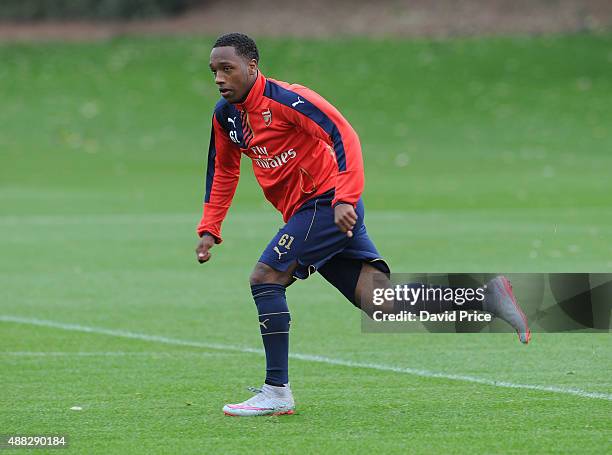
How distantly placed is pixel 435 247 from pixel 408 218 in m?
3.77

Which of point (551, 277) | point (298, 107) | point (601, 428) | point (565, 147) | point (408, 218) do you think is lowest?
point (601, 428)

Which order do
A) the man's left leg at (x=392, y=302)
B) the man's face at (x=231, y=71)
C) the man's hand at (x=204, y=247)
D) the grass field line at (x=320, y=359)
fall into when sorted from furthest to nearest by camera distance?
the grass field line at (x=320, y=359) < the man's hand at (x=204, y=247) < the man's left leg at (x=392, y=302) < the man's face at (x=231, y=71)

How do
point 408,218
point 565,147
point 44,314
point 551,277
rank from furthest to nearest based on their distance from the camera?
point 565,147 < point 408,218 < point 44,314 < point 551,277

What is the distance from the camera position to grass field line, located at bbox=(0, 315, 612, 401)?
29.2 feet

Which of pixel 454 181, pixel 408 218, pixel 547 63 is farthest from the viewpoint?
pixel 547 63

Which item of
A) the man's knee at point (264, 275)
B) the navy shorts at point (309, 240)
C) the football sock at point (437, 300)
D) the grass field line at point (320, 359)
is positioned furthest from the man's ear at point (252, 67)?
the grass field line at point (320, 359)

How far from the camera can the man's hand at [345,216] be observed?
785cm

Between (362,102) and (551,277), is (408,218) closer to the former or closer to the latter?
(551,277)

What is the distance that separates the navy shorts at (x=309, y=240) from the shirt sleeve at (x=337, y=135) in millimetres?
270

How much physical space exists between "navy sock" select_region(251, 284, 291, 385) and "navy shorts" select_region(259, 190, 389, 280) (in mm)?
144

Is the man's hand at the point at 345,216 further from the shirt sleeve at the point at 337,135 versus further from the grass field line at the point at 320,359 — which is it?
the grass field line at the point at 320,359

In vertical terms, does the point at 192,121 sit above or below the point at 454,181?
above

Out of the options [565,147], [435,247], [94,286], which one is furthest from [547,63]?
[94,286]

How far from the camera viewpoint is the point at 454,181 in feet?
87.7
